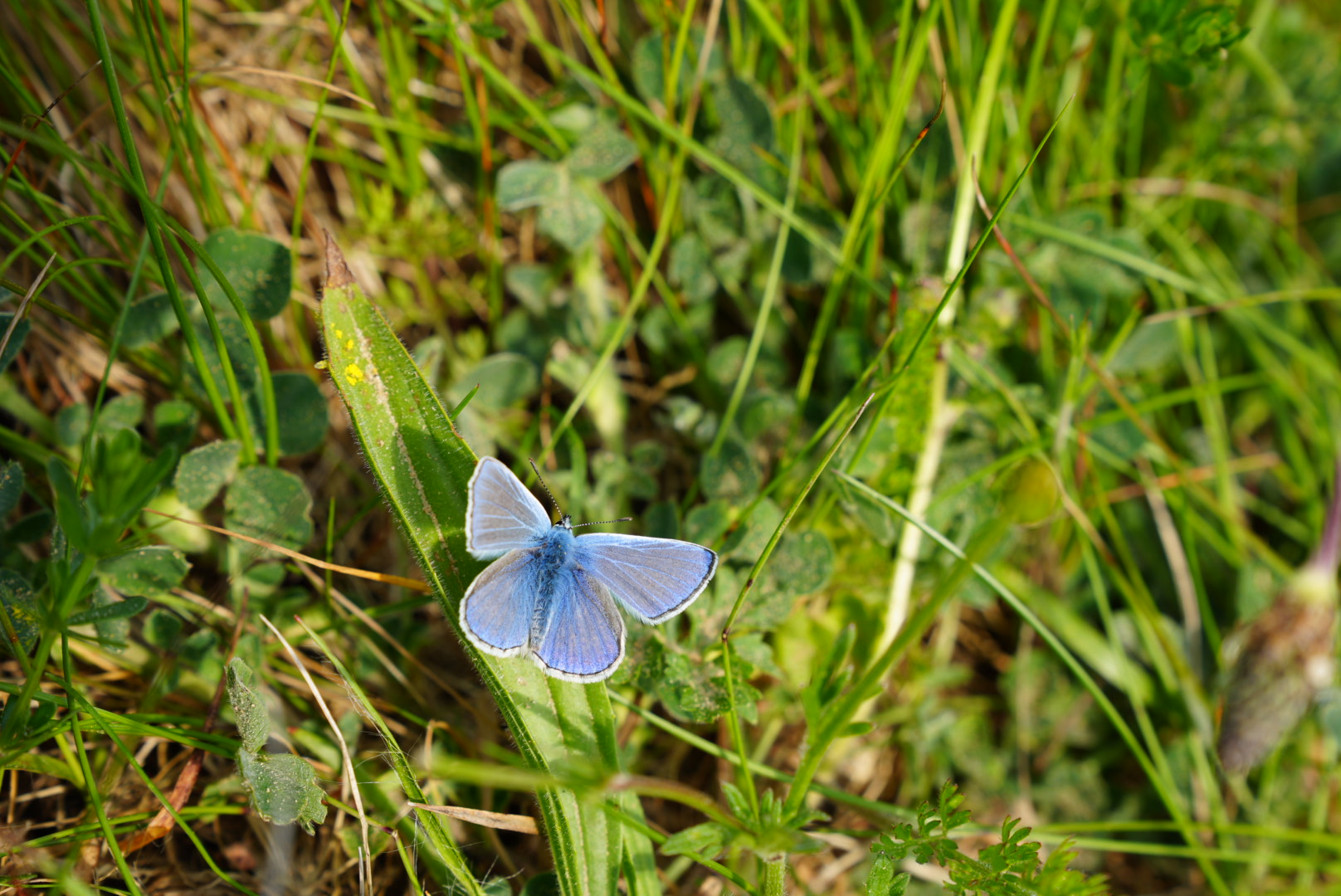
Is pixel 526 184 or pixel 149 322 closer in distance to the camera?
pixel 149 322

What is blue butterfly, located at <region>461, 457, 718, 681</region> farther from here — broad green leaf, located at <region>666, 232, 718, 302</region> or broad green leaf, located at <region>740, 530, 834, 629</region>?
broad green leaf, located at <region>666, 232, 718, 302</region>

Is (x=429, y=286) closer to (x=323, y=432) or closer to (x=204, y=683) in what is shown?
(x=323, y=432)

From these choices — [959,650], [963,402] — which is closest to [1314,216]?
[963,402]

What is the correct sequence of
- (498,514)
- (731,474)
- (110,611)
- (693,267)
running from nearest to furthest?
1. (498,514)
2. (110,611)
3. (731,474)
4. (693,267)

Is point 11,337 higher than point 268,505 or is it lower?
higher

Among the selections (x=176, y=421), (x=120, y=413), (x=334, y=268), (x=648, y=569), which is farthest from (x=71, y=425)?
(x=648, y=569)

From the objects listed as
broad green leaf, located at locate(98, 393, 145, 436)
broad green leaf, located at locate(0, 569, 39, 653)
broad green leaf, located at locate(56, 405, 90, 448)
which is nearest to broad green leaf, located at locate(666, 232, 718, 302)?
broad green leaf, located at locate(98, 393, 145, 436)

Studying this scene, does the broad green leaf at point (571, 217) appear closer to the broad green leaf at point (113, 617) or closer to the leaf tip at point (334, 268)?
the leaf tip at point (334, 268)

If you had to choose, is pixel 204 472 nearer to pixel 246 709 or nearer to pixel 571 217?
pixel 246 709
